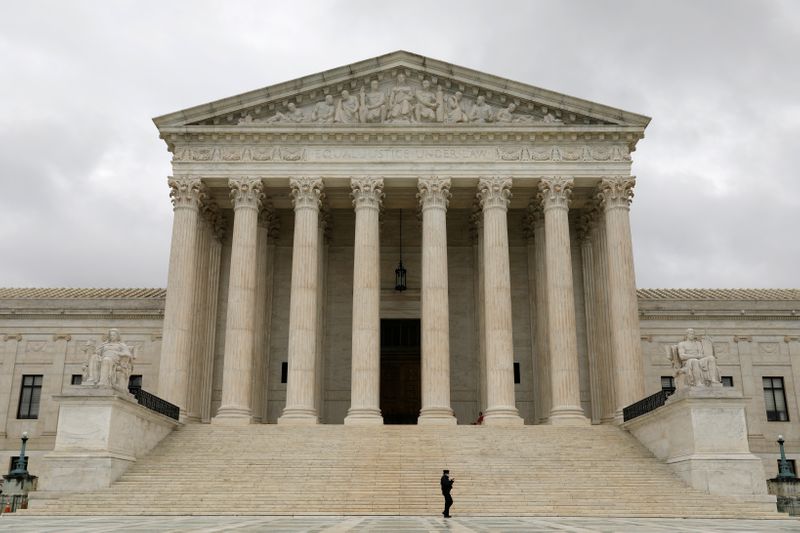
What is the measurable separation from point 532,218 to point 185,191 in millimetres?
18252

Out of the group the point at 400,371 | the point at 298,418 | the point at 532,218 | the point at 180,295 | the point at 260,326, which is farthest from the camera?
the point at 400,371

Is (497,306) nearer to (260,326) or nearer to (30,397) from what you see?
(260,326)

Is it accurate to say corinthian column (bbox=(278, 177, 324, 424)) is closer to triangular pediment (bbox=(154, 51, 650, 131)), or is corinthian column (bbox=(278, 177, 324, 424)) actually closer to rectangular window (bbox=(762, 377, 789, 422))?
→ triangular pediment (bbox=(154, 51, 650, 131))

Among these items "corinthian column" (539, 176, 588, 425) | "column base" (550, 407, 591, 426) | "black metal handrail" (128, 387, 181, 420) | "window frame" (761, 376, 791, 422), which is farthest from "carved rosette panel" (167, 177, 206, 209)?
"window frame" (761, 376, 791, 422)

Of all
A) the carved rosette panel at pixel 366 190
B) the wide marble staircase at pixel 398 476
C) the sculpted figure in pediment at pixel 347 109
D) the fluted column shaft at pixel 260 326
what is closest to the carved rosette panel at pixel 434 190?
the carved rosette panel at pixel 366 190

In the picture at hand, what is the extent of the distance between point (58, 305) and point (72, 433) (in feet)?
62.7

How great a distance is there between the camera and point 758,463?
25.6 metres

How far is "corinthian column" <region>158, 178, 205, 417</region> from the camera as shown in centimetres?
3438

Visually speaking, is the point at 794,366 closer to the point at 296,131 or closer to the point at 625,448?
the point at 625,448

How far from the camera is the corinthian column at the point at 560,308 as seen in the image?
34250 mm

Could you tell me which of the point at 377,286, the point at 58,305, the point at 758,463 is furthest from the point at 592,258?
the point at 58,305

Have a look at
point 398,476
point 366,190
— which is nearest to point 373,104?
point 366,190

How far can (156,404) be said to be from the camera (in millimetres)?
31438

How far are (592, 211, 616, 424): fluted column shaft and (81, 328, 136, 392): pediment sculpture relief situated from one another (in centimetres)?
2201
